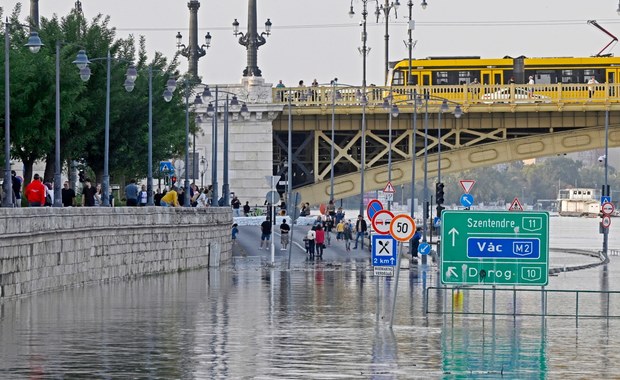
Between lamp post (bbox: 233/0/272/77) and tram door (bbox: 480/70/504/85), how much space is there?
11329mm

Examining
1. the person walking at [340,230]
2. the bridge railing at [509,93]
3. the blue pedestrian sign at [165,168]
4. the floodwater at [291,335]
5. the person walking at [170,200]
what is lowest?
the floodwater at [291,335]

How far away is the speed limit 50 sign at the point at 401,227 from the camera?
31.4 metres

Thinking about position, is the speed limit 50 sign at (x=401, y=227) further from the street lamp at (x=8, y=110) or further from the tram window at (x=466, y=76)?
the tram window at (x=466, y=76)

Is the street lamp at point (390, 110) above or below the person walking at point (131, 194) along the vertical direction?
above

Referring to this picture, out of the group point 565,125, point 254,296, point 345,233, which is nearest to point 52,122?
point 254,296

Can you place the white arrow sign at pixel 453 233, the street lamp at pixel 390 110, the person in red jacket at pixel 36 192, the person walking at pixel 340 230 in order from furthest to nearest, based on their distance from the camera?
1. the street lamp at pixel 390 110
2. the person walking at pixel 340 230
3. the person in red jacket at pixel 36 192
4. the white arrow sign at pixel 453 233

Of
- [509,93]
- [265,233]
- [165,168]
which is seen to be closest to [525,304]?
[265,233]

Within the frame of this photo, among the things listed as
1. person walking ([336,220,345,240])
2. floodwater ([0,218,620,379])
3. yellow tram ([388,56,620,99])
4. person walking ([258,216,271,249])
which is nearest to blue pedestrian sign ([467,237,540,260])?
floodwater ([0,218,620,379])

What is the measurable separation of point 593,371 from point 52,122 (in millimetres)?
34140

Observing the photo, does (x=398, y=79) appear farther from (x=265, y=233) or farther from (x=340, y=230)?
(x=265, y=233)

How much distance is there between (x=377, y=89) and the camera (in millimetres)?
90250

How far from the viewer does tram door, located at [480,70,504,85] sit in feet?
297

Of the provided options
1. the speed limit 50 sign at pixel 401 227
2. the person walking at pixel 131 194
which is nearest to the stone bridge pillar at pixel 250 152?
the person walking at pixel 131 194

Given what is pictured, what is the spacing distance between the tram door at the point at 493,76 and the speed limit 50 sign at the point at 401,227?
194 feet
